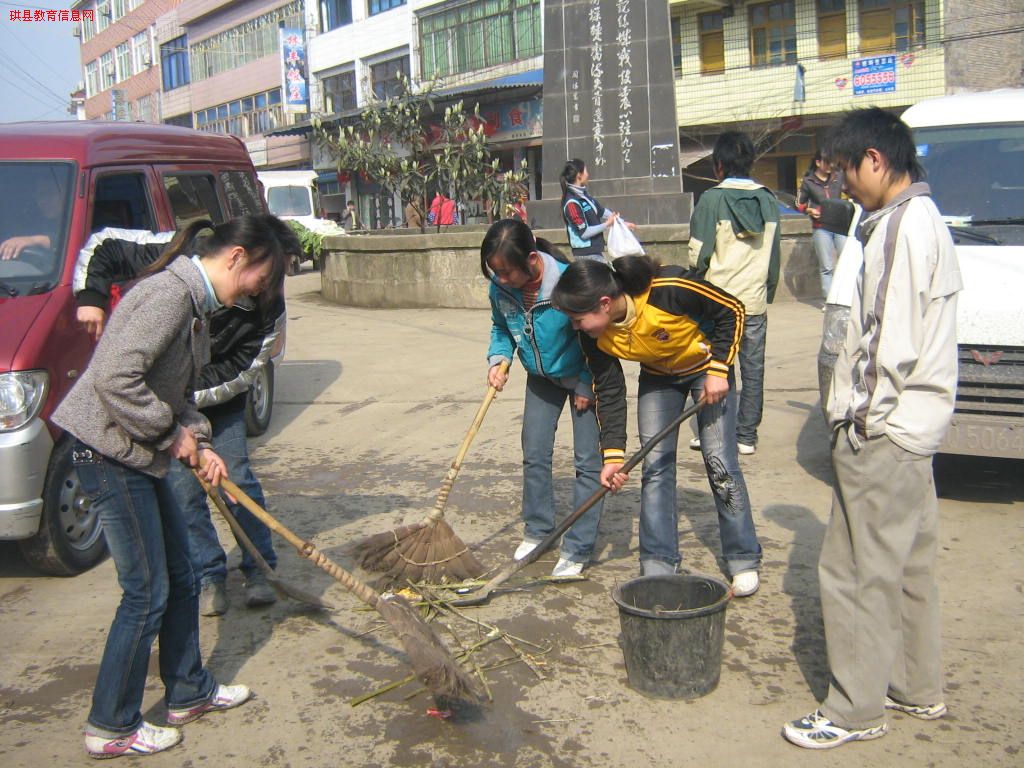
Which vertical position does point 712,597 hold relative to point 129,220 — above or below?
below

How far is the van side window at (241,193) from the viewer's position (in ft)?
23.9

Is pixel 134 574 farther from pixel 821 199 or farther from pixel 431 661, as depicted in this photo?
pixel 821 199

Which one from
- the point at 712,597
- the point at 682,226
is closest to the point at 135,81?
the point at 682,226

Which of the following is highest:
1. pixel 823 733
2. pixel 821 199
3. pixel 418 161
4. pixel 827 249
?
pixel 418 161

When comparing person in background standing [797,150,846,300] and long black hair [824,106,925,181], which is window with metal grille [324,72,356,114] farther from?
long black hair [824,106,925,181]

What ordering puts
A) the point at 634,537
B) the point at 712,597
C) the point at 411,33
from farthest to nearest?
the point at 411,33
the point at 634,537
the point at 712,597

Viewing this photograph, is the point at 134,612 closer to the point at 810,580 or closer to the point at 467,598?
the point at 467,598

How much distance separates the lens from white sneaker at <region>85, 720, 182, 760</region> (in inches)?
132

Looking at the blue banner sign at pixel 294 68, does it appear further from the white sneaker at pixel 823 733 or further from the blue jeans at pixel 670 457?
the white sneaker at pixel 823 733

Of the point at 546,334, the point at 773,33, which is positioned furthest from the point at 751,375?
the point at 773,33

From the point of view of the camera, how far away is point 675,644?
140 inches

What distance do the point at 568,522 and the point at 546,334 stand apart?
0.91 metres

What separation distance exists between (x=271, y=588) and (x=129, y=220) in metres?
2.61

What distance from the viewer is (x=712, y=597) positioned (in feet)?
12.2
